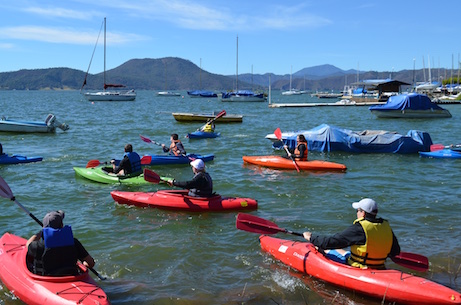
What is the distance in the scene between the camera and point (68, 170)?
16.0 meters

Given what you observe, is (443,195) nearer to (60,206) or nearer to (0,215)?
(60,206)

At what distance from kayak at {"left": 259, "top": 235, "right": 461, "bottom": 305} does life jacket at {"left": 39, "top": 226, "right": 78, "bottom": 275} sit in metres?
3.46

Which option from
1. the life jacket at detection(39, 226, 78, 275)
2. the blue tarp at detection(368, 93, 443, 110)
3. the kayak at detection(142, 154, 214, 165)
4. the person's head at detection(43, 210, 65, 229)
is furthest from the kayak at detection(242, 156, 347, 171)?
the blue tarp at detection(368, 93, 443, 110)

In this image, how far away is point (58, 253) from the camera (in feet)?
19.6

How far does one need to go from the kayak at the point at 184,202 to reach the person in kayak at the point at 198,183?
0.14 metres

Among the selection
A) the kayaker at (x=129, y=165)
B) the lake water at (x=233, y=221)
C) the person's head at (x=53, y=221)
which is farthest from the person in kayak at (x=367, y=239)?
the kayaker at (x=129, y=165)

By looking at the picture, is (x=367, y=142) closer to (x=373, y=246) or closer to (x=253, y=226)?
(x=253, y=226)

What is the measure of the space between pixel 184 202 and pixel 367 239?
5.15 metres

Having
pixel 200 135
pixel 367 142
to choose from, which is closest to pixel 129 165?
pixel 367 142

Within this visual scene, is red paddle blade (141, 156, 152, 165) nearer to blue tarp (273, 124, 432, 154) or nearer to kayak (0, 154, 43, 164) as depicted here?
kayak (0, 154, 43, 164)

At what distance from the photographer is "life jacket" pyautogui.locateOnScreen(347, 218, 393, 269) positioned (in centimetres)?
623

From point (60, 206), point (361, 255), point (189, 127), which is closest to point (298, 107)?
point (189, 127)

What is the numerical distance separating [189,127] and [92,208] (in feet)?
67.3

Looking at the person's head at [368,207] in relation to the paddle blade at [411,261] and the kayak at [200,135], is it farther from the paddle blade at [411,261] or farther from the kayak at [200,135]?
the kayak at [200,135]
